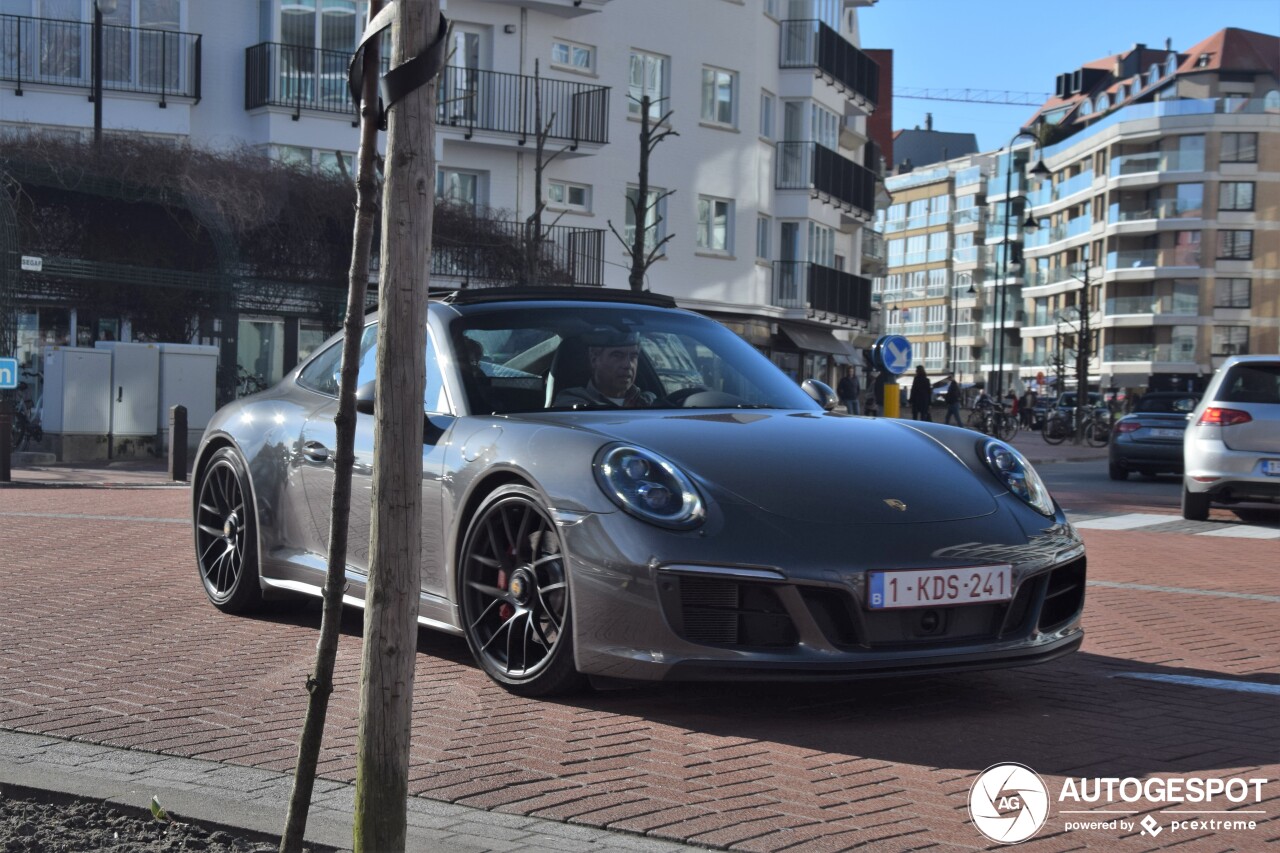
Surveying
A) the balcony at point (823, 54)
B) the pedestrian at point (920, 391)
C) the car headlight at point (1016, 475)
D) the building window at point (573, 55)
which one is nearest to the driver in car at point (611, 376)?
the car headlight at point (1016, 475)

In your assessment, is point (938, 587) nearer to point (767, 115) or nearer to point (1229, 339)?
point (767, 115)

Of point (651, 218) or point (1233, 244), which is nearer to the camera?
point (651, 218)

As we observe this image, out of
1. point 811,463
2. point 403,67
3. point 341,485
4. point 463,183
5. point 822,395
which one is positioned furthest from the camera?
point 463,183

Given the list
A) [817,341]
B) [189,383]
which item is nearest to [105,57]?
[189,383]

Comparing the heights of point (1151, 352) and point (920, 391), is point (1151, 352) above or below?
above

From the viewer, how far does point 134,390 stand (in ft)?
78.6

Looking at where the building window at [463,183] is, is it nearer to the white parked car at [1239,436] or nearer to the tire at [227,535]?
the white parked car at [1239,436]

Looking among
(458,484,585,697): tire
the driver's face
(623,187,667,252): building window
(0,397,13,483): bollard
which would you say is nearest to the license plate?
(458,484,585,697): tire

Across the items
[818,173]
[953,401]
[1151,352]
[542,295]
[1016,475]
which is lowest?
[953,401]

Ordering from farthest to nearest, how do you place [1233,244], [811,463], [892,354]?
[1233,244], [892,354], [811,463]

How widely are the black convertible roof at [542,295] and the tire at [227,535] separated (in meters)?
1.45

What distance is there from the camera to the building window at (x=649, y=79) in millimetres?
42969

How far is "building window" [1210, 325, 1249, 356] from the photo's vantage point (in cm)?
9469

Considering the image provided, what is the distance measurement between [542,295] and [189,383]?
18.5 meters
